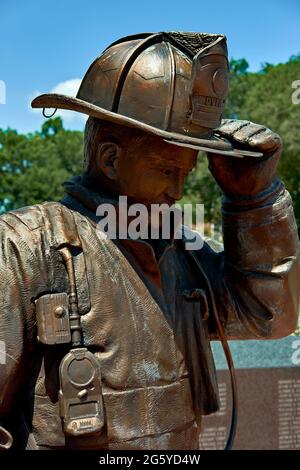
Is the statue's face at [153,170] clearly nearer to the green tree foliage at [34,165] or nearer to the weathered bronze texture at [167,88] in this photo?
the weathered bronze texture at [167,88]

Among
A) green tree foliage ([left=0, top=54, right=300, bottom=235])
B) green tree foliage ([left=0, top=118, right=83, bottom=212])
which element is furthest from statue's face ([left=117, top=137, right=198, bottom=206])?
green tree foliage ([left=0, top=118, right=83, bottom=212])

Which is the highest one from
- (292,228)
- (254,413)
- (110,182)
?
(110,182)

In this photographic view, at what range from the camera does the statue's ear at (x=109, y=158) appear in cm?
215

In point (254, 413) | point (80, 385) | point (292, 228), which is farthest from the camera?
point (254, 413)

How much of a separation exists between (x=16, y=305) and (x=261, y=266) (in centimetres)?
84

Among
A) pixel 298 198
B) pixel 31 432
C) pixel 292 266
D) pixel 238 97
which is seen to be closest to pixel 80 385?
pixel 31 432

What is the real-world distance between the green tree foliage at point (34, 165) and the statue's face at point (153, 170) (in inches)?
712

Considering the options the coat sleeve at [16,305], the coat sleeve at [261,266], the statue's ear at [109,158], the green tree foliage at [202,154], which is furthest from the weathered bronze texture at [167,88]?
the green tree foliage at [202,154]

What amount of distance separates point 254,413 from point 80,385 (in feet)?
11.7

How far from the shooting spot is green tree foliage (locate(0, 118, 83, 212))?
68.5ft

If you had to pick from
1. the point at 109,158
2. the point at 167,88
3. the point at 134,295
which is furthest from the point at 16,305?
the point at 167,88

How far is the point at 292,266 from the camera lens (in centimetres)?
232

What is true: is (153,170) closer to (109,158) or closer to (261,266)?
(109,158)
